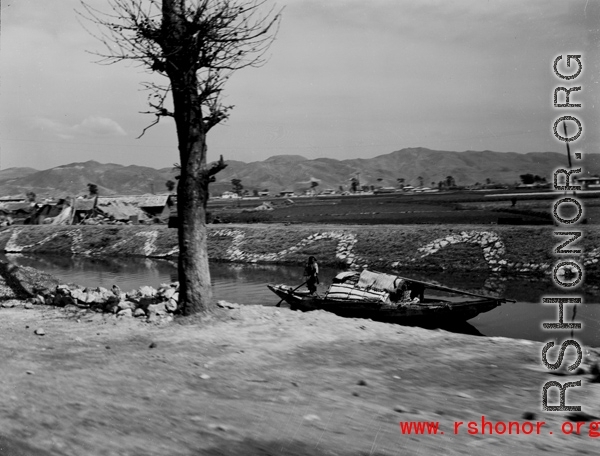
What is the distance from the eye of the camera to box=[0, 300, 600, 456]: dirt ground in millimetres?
5344

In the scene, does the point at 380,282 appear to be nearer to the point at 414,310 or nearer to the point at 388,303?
the point at 388,303

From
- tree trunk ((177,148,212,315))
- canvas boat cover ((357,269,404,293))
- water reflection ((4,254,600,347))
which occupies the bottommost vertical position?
water reflection ((4,254,600,347))

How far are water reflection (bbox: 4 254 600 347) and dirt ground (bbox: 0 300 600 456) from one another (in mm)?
3823

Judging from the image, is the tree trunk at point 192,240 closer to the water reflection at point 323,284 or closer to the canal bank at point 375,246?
the water reflection at point 323,284

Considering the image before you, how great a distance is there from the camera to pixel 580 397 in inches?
271

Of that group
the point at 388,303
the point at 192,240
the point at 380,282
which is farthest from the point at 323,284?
the point at 192,240

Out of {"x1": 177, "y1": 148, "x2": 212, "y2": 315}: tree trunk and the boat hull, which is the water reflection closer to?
the boat hull

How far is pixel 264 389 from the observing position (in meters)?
7.36

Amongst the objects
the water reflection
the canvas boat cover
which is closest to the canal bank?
the water reflection

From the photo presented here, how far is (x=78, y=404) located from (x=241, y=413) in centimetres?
196

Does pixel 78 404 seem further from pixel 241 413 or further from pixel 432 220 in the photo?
pixel 432 220

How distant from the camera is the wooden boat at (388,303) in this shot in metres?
16.9

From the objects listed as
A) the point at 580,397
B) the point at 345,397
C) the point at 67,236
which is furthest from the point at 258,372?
the point at 67,236

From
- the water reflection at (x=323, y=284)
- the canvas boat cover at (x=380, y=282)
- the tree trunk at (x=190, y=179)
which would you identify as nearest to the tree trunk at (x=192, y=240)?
the tree trunk at (x=190, y=179)
